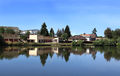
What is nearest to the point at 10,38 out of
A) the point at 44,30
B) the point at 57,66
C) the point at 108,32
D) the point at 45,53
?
the point at 44,30

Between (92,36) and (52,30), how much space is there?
75.6 ft

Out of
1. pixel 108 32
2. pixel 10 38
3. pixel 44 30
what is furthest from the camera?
pixel 108 32

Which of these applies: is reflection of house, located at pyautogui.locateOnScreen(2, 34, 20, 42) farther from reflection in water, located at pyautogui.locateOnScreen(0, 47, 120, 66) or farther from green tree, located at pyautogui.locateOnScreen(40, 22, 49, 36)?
reflection in water, located at pyautogui.locateOnScreen(0, 47, 120, 66)

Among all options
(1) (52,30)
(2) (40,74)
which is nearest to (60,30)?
(1) (52,30)

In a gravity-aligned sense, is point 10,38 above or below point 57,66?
above

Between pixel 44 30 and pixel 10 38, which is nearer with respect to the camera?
pixel 10 38

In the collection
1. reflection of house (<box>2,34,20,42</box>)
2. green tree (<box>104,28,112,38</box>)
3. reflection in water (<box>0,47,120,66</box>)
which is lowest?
reflection in water (<box>0,47,120,66</box>)

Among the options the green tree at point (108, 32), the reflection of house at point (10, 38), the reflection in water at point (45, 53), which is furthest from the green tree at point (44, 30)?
the reflection in water at point (45, 53)

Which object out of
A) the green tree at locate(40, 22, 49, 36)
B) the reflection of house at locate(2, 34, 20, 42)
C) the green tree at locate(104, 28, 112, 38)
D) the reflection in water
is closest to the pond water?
the reflection in water

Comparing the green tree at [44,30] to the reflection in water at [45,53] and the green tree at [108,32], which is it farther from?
the reflection in water at [45,53]

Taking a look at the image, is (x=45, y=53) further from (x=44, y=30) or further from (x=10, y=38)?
(x=44, y=30)

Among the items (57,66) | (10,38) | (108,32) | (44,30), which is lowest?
(57,66)

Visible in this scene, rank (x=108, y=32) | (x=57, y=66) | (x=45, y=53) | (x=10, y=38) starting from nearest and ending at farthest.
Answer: (x=57, y=66) → (x=45, y=53) → (x=10, y=38) → (x=108, y=32)

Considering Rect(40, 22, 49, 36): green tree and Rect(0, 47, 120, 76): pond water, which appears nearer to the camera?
Rect(0, 47, 120, 76): pond water
